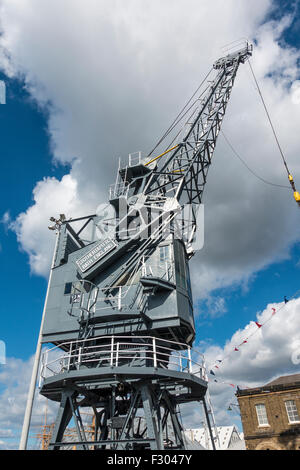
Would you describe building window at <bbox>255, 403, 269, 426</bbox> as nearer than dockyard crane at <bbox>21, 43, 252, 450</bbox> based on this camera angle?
No

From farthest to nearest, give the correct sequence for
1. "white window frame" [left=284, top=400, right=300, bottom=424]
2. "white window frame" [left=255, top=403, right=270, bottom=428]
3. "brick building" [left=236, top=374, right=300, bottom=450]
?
"white window frame" [left=255, top=403, right=270, bottom=428]
"white window frame" [left=284, top=400, right=300, bottom=424]
"brick building" [left=236, top=374, right=300, bottom=450]

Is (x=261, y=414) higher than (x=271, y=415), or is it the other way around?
(x=261, y=414)

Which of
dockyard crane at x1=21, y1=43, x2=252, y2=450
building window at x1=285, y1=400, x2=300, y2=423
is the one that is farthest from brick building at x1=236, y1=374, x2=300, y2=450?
dockyard crane at x1=21, y1=43, x2=252, y2=450

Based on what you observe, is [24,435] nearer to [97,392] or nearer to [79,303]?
[97,392]

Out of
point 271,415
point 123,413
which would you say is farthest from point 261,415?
point 123,413

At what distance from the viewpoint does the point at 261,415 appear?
A: 3484cm

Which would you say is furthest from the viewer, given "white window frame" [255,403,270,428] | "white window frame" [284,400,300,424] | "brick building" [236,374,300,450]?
"white window frame" [255,403,270,428]

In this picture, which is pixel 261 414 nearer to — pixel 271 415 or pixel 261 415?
pixel 261 415

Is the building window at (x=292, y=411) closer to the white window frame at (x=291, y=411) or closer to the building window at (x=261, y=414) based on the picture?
the white window frame at (x=291, y=411)

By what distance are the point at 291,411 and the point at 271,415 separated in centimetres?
205

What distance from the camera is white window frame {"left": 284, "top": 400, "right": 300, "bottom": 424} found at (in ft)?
109

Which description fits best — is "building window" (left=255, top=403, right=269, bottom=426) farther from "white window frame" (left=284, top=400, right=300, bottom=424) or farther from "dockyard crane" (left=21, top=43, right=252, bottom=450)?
"dockyard crane" (left=21, top=43, right=252, bottom=450)
